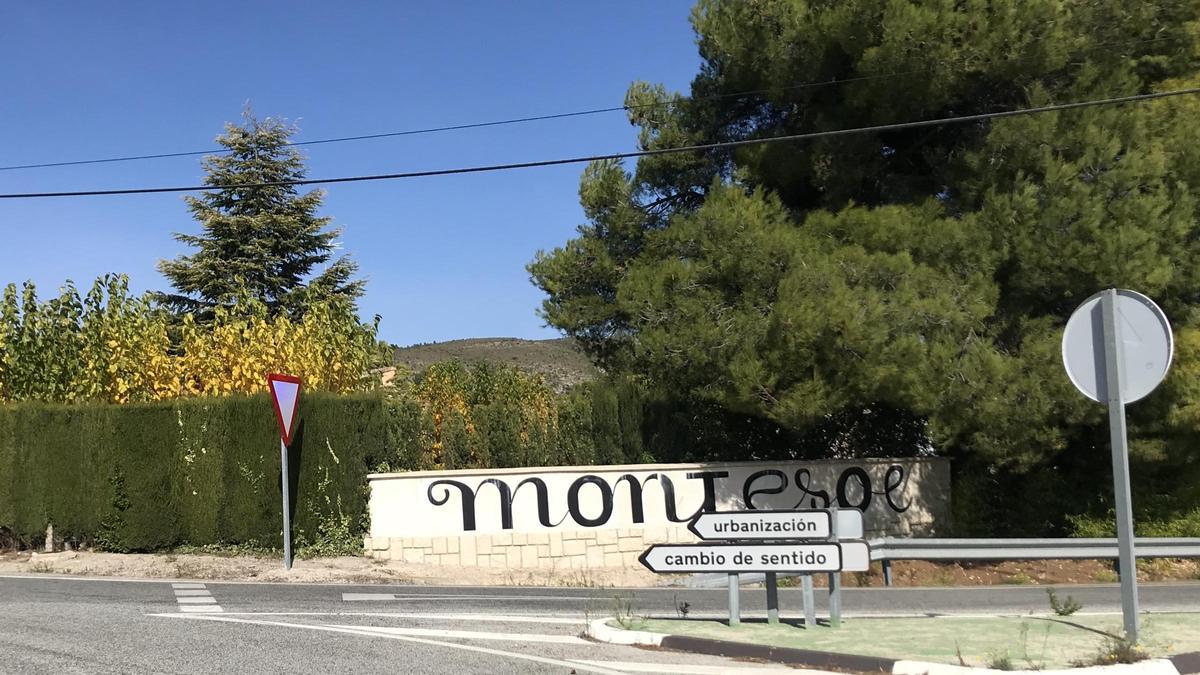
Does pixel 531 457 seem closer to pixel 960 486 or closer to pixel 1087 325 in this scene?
pixel 960 486

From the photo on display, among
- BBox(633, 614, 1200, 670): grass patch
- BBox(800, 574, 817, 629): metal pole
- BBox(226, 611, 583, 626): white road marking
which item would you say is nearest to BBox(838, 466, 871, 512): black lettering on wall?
BBox(633, 614, 1200, 670): grass patch

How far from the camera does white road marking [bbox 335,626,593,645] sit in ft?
27.9

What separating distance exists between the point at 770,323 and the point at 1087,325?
7.27 metres

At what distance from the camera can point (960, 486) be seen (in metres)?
17.2

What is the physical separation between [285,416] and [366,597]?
150 inches

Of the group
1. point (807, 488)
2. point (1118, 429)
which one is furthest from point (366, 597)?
point (1118, 429)

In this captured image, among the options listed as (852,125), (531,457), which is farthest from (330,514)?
(852,125)

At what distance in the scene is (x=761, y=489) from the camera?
1684cm

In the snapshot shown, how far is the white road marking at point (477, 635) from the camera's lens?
27.9ft

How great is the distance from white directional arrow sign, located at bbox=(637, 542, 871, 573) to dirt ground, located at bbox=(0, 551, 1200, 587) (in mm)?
5717

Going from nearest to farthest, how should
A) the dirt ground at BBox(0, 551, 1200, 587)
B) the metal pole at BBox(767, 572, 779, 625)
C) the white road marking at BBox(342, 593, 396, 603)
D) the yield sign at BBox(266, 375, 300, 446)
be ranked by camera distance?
the metal pole at BBox(767, 572, 779, 625), the white road marking at BBox(342, 593, 396, 603), the dirt ground at BBox(0, 551, 1200, 587), the yield sign at BBox(266, 375, 300, 446)

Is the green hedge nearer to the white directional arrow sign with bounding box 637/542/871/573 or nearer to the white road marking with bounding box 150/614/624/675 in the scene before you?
the white road marking with bounding box 150/614/624/675

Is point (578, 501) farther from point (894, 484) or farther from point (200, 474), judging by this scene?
point (200, 474)

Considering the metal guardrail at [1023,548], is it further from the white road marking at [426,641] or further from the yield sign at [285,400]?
the yield sign at [285,400]
